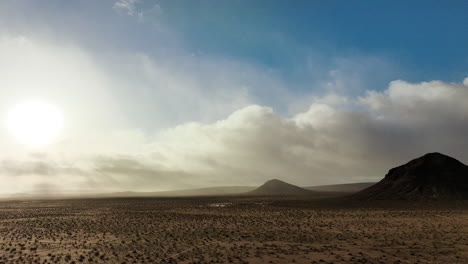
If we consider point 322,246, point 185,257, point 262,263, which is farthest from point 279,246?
point 185,257

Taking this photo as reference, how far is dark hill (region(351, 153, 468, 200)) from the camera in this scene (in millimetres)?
71812

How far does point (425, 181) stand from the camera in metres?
78.0

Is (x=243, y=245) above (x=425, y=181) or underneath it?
underneath

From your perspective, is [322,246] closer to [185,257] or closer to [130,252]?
[185,257]

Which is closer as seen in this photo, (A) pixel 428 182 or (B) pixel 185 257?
(B) pixel 185 257

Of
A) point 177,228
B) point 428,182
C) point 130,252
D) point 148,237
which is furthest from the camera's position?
point 428,182

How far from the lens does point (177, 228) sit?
99.9 ft

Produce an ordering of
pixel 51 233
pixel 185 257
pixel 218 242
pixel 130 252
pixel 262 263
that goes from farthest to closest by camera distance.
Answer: pixel 51 233 < pixel 218 242 < pixel 130 252 < pixel 185 257 < pixel 262 263

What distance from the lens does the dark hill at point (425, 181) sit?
71.8 meters

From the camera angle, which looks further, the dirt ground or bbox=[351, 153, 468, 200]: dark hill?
bbox=[351, 153, 468, 200]: dark hill

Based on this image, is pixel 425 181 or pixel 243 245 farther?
pixel 425 181

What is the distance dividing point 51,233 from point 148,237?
1072 centimetres

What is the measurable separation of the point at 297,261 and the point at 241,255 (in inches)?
143

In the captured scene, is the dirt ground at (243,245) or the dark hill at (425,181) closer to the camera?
the dirt ground at (243,245)
